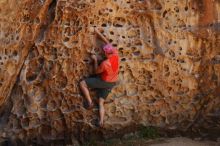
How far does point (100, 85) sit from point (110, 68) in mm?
289

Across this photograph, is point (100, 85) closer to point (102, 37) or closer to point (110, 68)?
point (110, 68)

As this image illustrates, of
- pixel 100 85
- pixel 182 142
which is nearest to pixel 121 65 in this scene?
pixel 100 85

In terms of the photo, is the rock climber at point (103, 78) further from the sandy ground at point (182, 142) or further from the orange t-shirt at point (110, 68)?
the sandy ground at point (182, 142)

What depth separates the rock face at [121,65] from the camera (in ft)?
21.6

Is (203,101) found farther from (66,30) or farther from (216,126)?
(66,30)

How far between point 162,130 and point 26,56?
2256 mm

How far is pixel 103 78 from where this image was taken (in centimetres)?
662

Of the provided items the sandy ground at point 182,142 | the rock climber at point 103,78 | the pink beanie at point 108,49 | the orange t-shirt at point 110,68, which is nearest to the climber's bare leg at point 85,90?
the rock climber at point 103,78

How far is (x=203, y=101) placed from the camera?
A: 7273 millimetres

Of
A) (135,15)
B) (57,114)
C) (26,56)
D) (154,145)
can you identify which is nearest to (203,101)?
(154,145)

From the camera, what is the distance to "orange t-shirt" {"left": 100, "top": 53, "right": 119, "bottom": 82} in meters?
6.53

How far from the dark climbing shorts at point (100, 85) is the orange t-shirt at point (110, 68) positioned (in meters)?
0.06

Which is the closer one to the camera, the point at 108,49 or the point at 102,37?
the point at 108,49

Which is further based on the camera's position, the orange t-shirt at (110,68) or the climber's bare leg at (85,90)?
the climber's bare leg at (85,90)
